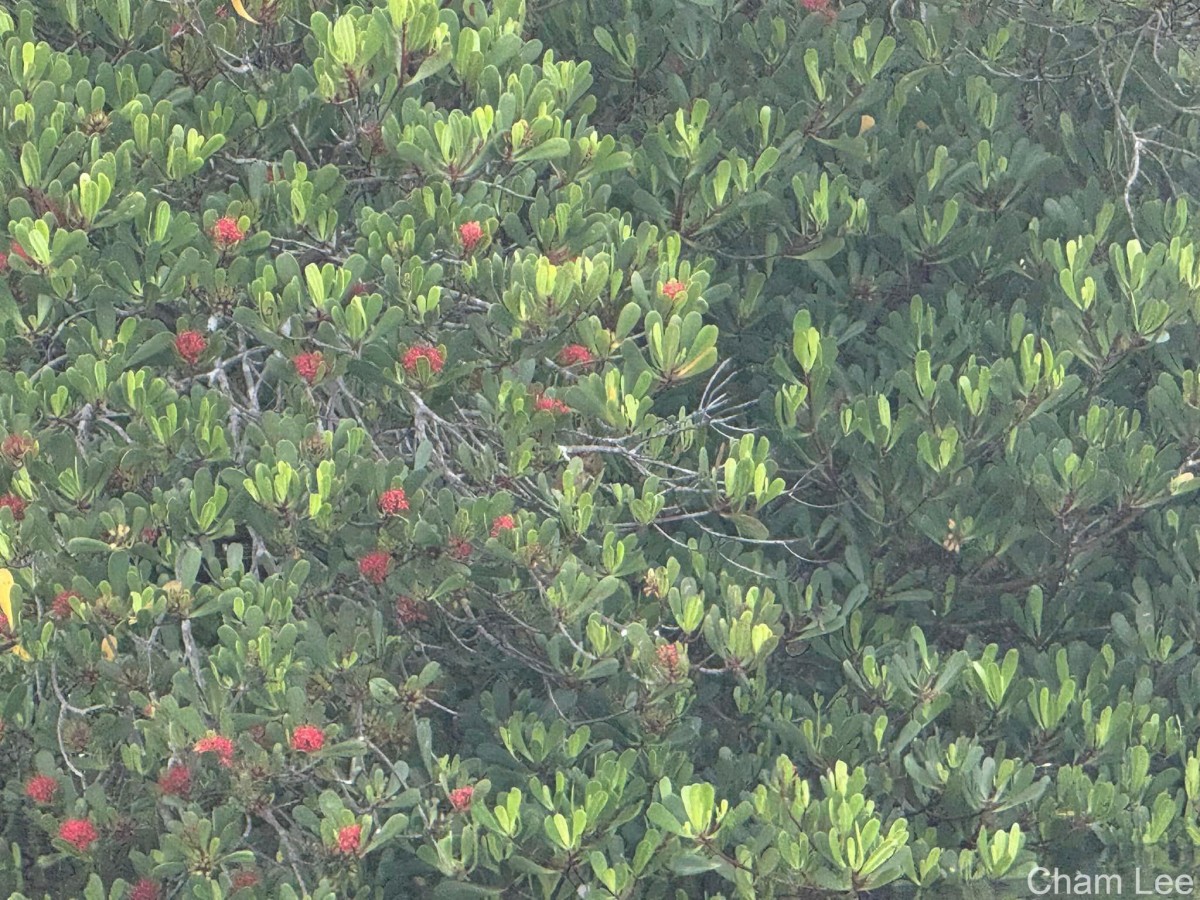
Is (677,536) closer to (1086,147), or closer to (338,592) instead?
(338,592)

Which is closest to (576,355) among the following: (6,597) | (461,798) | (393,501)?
(393,501)

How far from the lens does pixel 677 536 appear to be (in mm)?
5500

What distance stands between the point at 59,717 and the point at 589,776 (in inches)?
60.0

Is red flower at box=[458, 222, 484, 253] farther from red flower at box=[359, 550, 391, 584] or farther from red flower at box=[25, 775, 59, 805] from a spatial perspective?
red flower at box=[25, 775, 59, 805]

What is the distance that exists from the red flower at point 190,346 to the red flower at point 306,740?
3.47 feet

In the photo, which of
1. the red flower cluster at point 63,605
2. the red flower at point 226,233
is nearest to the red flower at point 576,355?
the red flower at point 226,233

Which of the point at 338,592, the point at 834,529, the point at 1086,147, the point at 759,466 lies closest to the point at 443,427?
the point at 338,592

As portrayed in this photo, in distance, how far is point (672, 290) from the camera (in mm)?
4578

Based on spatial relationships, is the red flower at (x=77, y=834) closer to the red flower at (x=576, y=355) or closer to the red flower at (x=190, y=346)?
the red flower at (x=190, y=346)

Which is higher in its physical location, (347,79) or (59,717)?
(347,79)

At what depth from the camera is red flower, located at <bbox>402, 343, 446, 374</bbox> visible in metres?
A: 4.36

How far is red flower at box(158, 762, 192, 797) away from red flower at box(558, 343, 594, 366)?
145 cm

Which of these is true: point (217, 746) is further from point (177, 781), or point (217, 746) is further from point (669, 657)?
point (669, 657)

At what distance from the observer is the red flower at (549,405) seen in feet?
14.7
